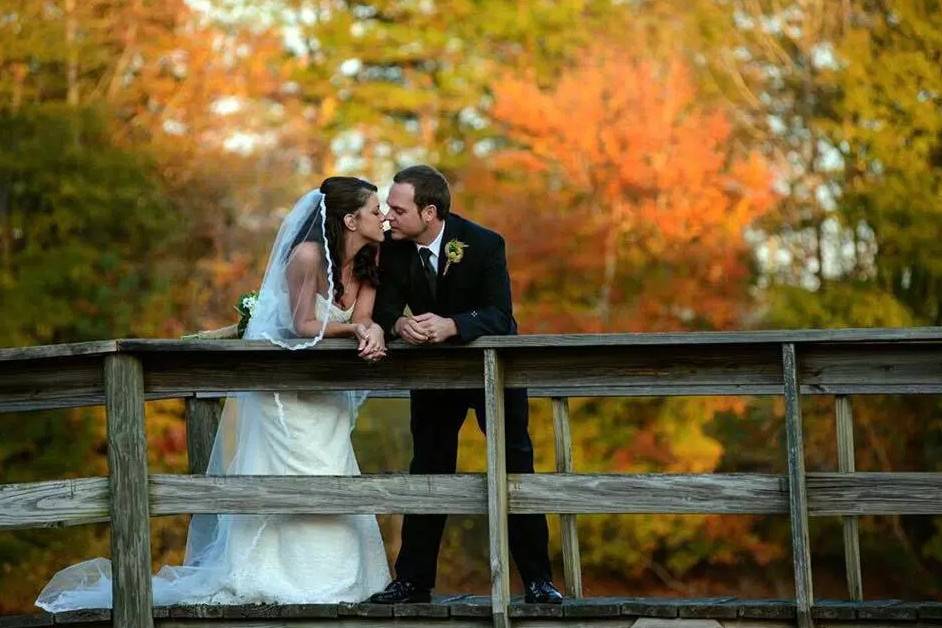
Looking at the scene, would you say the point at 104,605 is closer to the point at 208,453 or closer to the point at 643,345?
the point at 208,453

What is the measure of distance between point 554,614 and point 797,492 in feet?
3.16

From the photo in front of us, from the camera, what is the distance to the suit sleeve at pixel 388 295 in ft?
20.4

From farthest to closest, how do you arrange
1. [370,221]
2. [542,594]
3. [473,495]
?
[370,221] < [542,594] < [473,495]

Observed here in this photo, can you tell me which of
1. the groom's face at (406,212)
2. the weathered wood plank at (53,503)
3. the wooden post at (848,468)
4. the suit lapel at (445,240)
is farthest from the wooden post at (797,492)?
the weathered wood plank at (53,503)

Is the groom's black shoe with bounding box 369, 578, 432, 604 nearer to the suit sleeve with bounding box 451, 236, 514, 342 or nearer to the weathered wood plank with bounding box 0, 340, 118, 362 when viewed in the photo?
the suit sleeve with bounding box 451, 236, 514, 342

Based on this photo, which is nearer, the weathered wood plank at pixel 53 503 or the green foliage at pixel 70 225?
the weathered wood plank at pixel 53 503

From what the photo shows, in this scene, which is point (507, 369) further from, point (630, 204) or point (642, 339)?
point (630, 204)

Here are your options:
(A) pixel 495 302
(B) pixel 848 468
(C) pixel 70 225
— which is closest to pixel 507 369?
(A) pixel 495 302

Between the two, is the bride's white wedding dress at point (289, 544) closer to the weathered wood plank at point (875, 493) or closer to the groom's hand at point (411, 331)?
the groom's hand at point (411, 331)

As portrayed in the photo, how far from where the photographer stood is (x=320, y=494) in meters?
6.11

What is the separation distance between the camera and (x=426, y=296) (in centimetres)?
641

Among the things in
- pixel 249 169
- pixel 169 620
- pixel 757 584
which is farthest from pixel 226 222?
pixel 169 620

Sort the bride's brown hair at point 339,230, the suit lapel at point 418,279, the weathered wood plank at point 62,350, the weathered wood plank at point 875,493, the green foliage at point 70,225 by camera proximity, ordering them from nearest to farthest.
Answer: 1. the weathered wood plank at point 875,493
2. the weathered wood plank at point 62,350
3. the suit lapel at point 418,279
4. the bride's brown hair at point 339,230
5. the green foliage at point 70,225

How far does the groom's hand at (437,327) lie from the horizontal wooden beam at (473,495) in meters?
0.53
